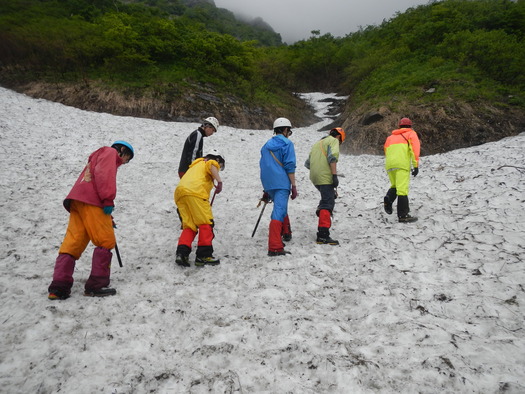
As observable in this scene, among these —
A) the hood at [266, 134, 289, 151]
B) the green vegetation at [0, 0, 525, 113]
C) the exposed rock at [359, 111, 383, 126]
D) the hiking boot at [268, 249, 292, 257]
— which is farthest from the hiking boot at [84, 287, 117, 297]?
the green vegetation at [0, 0, 525, 113]

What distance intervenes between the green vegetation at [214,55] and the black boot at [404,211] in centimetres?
1081

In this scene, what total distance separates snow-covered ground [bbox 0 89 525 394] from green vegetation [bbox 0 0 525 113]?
9.70 meters

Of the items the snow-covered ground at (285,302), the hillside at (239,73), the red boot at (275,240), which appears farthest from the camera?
the hillside at (239,73)

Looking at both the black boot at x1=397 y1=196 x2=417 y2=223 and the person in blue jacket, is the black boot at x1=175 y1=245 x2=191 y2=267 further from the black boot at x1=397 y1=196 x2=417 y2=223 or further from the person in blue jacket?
the black boot at x1=397 y1=196 x2=417 y2=223

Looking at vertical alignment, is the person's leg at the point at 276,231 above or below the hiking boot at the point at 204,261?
above

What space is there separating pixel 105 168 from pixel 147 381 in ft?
9.01

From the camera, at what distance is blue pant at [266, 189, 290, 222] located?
5199mm

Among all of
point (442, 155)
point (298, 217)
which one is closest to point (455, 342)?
point (298, 217)

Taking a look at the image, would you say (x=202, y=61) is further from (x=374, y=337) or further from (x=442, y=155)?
(x=374, y=337)

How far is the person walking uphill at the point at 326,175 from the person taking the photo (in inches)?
223

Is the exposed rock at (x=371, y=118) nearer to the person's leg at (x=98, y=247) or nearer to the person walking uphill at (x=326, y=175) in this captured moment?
the person walking uphill at (x=326, y=175)

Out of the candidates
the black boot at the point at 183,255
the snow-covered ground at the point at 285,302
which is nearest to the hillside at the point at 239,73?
the snow-covered ground at the point at 285,302

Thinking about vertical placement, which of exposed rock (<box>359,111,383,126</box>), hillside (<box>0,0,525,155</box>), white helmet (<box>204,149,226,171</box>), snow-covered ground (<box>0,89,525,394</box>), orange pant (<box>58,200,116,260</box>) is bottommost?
snow-covered ground (<box>0,89,525,394</box>)

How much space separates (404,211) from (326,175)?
2.06 m
